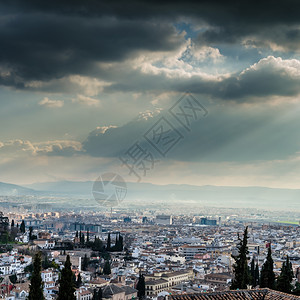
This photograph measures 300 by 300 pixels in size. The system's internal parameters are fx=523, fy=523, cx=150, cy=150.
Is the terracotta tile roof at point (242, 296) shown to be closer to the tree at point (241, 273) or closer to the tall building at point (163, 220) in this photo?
the tree at point (241, 273)

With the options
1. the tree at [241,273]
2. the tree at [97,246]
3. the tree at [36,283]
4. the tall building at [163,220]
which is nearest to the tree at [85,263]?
the tree at [97,246]

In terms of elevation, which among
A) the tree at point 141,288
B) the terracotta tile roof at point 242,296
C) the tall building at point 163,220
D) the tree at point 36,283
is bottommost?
the tree at point 141,288

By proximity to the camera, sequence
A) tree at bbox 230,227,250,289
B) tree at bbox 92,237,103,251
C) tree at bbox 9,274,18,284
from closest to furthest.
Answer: tree at bbox 230,227,250,289
tree at bbox 9,274,18,284
tree at bbox 92,237,103,251

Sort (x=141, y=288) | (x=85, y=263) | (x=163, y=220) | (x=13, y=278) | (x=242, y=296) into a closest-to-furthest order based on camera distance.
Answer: (x=242, y=296) < (x=141, y=288) < (x=13, y=278) < (x=85, y=263) < (x=163, y=220)

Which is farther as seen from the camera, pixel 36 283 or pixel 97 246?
pixel 97 246

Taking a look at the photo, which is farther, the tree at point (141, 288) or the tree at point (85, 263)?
the tree at point (85, 263)

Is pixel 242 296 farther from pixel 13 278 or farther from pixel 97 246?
pixel 97 246

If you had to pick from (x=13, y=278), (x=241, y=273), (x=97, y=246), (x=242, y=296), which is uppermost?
(x=242, y=296)

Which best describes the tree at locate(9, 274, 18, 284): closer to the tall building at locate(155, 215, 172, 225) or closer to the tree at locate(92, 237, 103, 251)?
the tree at locate(92, 237, 103, 251)

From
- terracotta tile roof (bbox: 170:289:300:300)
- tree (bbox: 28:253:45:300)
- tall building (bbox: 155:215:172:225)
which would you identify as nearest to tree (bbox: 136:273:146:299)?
tree (bbox: 28:253:45:300)

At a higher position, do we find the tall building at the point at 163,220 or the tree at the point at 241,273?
the tree at the point at 241,273

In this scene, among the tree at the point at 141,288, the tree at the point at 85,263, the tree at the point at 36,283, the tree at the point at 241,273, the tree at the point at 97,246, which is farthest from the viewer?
the tree at the point at 97,246

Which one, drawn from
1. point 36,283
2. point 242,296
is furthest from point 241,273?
point 36,283

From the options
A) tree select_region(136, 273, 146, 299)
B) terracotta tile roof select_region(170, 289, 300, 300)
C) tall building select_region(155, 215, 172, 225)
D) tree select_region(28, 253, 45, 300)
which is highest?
terracotta tile roof select_region(170, 289, 300, 300)
